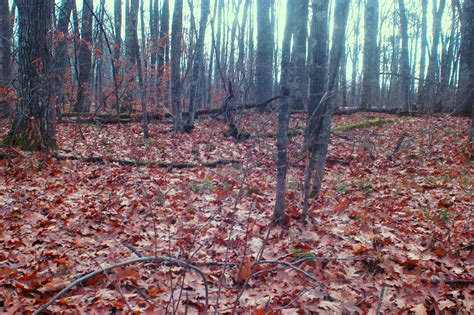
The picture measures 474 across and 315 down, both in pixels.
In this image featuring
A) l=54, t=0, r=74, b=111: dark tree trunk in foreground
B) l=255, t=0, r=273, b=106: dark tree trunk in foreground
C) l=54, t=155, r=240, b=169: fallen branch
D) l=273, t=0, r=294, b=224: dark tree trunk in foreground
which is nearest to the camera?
l=273, t=0, r=294, b=224: dark tree trunk in foreground

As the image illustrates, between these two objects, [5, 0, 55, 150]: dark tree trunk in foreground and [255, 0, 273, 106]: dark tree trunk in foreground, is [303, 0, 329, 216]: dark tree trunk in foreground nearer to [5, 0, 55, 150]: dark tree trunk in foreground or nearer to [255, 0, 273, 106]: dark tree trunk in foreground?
[5, 0, 55, 150]: dark tree trunk in foreground

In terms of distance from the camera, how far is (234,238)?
4160 mm

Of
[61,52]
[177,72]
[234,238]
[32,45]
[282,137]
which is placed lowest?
[234,238]

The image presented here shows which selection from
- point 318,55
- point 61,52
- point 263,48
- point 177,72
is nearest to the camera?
point 318,55

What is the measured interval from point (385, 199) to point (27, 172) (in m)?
5.87

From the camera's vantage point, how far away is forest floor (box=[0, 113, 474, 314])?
2.98 metres

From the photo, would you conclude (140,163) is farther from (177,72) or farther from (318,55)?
(177,72)

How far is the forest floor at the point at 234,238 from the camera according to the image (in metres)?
2.98

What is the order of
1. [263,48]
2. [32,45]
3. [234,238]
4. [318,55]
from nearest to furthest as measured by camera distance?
[234,238] → [318,55] → [32,45] → [263,48]

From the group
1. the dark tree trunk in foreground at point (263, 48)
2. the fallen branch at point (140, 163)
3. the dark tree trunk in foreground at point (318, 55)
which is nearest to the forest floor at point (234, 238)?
the fallen branch at point (140, 163)

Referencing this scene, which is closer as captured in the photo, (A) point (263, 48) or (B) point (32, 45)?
(B) point (32, 45)

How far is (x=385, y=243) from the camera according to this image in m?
3.85

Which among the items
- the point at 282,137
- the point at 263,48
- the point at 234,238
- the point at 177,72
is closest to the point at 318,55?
the point at 282,137

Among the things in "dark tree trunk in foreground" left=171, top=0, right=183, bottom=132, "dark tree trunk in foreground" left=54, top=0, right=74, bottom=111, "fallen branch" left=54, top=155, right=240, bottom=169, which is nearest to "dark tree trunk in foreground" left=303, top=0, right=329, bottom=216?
"fallen branch" left=54, top=155, right=240, bottom=169
